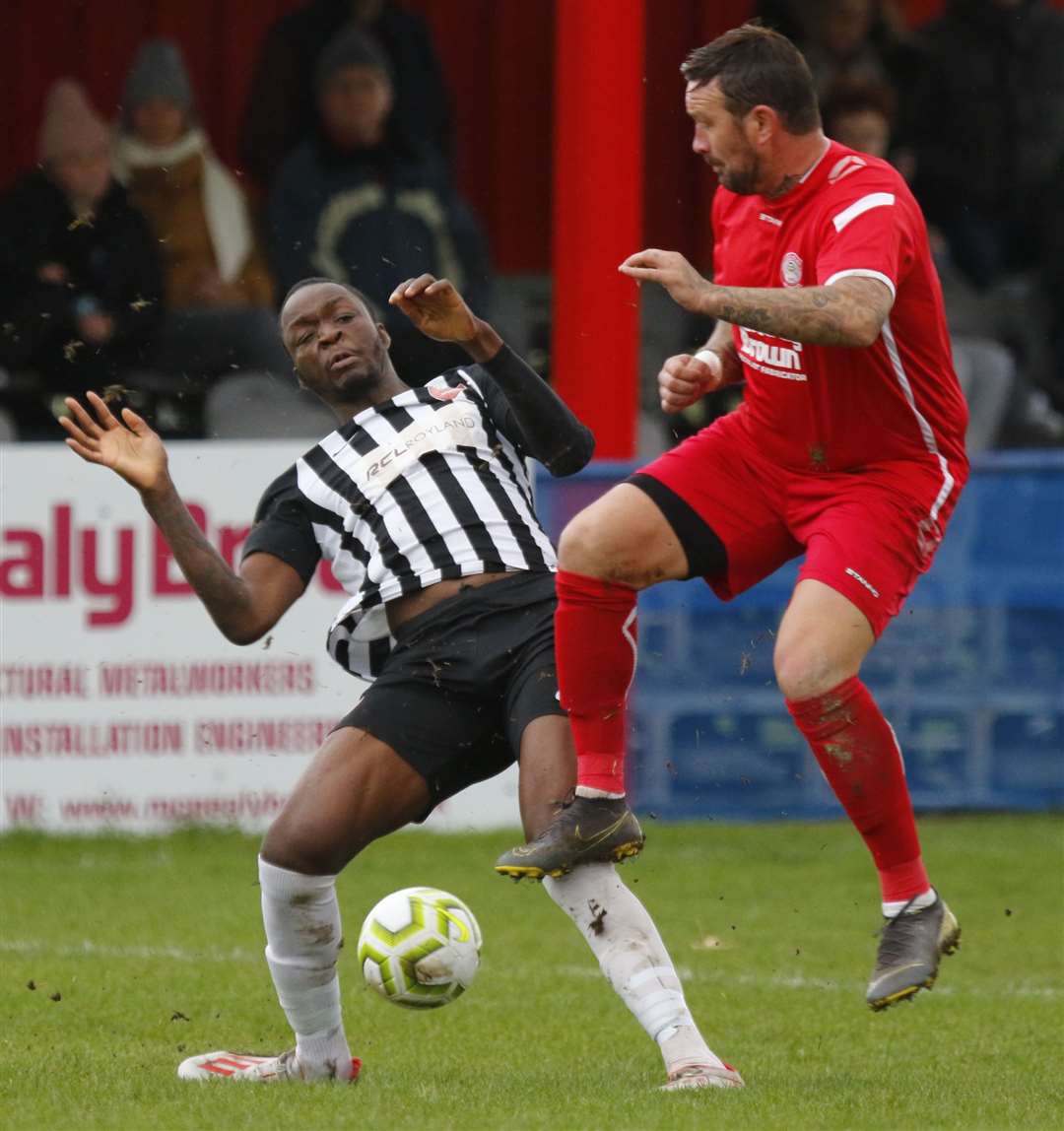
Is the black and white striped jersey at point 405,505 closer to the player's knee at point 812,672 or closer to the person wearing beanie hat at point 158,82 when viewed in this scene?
the player's knee at point 812,672

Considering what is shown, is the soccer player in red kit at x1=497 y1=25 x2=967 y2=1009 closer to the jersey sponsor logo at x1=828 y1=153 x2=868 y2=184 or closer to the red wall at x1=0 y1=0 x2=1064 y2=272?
the jersey sponsor logo at x1=828 y1=153 x2=868 y2=184

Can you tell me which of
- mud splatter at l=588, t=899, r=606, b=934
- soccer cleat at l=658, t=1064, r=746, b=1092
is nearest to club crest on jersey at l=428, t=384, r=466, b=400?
mud splatter at l=588, t=899, r=606, b=934

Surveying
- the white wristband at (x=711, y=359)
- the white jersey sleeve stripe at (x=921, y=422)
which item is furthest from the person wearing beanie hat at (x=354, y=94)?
the white jersey sleeve stripe at (x=921, y=422)

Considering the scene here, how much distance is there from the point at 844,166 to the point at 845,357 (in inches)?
17.2

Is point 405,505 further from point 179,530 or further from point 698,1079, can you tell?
point 698,1079

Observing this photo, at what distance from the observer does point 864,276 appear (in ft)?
16.6

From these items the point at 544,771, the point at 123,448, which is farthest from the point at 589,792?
the point at 123,448

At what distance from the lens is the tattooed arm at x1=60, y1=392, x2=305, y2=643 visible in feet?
18.6

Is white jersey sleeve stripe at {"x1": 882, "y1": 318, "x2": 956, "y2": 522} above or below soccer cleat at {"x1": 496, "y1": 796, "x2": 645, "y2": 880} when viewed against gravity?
above

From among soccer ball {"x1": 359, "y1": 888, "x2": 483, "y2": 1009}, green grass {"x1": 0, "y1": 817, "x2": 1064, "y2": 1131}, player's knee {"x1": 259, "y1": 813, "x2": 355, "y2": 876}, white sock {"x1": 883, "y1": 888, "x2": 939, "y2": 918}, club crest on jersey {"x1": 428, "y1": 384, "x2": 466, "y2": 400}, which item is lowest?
green grass {"x1": 0, "y1": 817, "x2": 1064, "y2": 1131}

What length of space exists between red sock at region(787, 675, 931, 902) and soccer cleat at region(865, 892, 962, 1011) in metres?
0.06

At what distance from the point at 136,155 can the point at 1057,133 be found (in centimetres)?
459

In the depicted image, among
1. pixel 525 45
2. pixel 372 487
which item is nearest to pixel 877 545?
pixel 372 487

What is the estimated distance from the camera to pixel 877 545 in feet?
17.6
